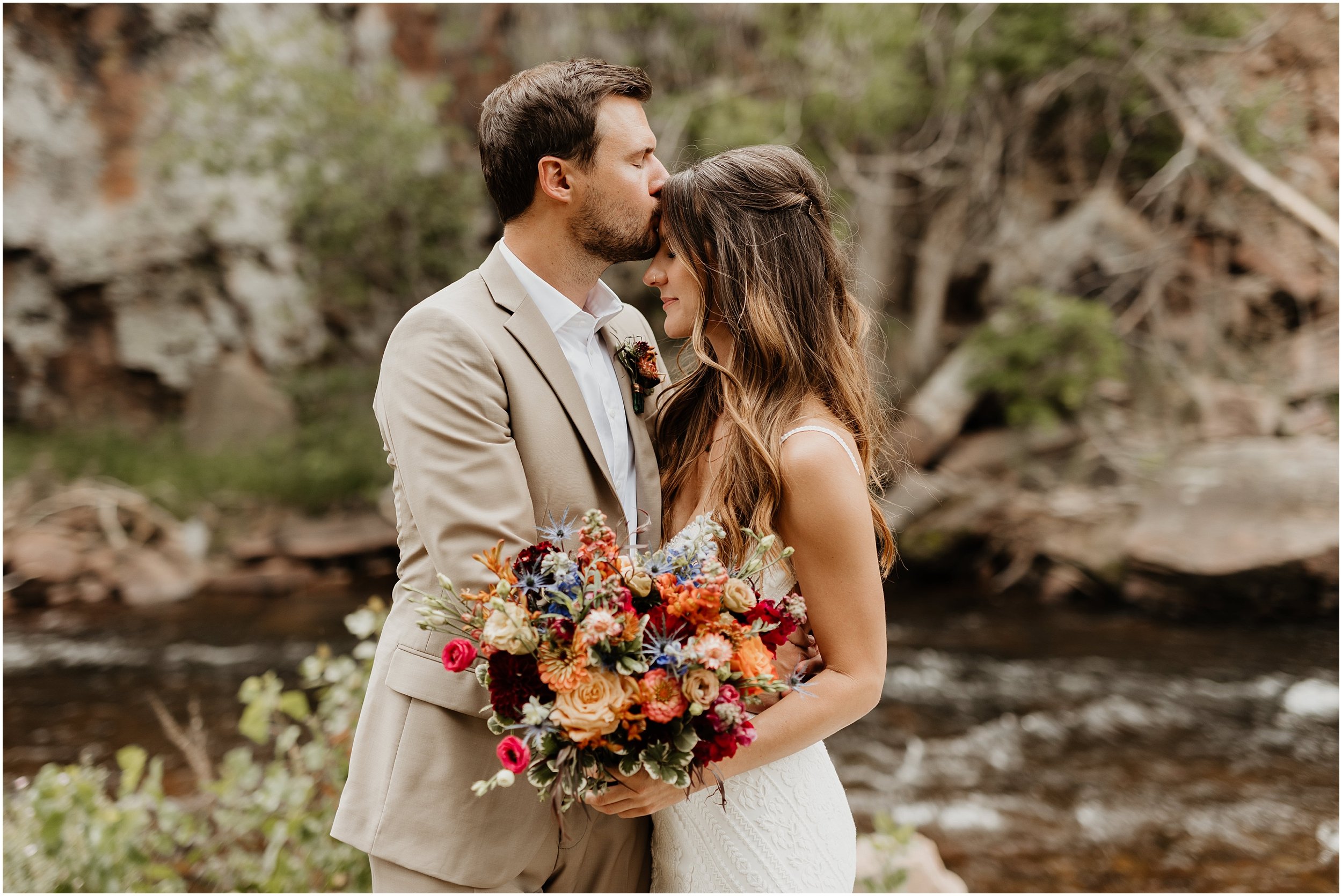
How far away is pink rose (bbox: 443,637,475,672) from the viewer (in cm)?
167

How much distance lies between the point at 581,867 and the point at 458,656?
0.82m

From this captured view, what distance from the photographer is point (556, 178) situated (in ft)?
7.91

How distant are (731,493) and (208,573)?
9791 millimetres

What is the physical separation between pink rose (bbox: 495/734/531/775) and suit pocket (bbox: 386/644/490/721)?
0.42 m

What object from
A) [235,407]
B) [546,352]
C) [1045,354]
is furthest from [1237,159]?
[235,407]

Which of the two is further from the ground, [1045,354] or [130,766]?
[130,766]

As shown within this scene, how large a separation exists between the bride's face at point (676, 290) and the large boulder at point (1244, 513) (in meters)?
7.30

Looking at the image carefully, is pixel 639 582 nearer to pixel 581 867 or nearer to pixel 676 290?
pixel 581 867

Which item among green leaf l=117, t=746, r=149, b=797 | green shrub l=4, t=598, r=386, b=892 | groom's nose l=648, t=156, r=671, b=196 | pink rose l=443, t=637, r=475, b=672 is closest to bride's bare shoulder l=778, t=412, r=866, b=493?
groom's nose l=648, t=156, r=671, b=196

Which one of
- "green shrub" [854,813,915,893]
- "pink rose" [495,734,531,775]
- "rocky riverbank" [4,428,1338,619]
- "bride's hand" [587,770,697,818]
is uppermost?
"pink rose" [495,734,531,775]

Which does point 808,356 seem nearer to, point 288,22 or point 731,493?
point 731,493

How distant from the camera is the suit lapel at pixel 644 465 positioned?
2.40 m

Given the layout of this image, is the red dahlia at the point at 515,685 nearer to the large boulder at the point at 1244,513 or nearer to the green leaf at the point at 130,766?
the green leaf at the point at 130,766

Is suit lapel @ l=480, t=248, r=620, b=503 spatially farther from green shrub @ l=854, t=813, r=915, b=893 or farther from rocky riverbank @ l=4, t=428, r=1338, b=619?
rocky riverbank @ l=4, t=428, r=1338, b=619
